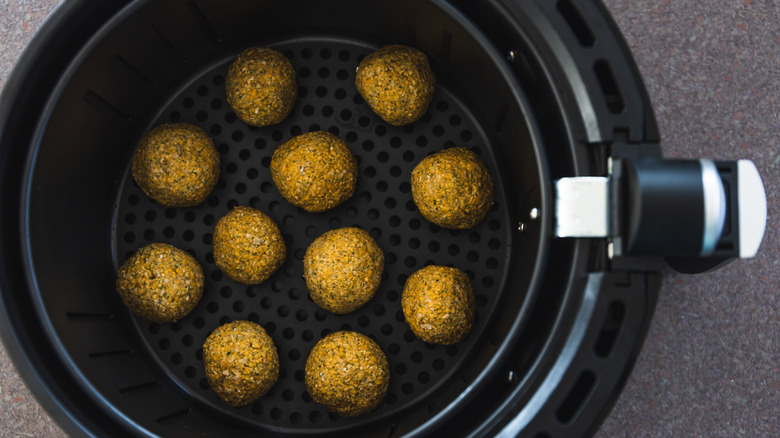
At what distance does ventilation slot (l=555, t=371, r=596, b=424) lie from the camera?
0.66m

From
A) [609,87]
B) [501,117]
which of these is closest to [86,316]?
[501,117]

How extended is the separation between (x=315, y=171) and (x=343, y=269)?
0.14 metres

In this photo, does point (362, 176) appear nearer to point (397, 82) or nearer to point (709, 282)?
point (397, 82)

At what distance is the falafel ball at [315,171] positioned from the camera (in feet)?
2.67

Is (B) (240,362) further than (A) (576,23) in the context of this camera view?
Yes

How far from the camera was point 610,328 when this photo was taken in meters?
0.65

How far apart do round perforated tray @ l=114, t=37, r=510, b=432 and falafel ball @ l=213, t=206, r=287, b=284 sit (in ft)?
0.19

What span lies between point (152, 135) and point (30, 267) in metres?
0.26

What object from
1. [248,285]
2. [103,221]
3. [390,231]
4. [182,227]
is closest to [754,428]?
[390,231]

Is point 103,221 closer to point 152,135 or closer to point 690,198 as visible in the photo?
point 152,135

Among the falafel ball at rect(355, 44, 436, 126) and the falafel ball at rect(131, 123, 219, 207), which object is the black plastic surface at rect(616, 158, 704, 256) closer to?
the falafel ball at rect(355, 44, 436, 126)

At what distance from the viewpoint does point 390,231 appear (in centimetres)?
91

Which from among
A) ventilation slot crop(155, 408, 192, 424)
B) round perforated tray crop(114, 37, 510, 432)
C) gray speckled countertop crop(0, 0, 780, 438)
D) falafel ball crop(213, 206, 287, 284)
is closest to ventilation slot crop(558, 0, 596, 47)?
round perforated tray crop(114, 37, 510, 432)

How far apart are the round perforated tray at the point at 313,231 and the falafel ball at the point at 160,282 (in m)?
0.06
